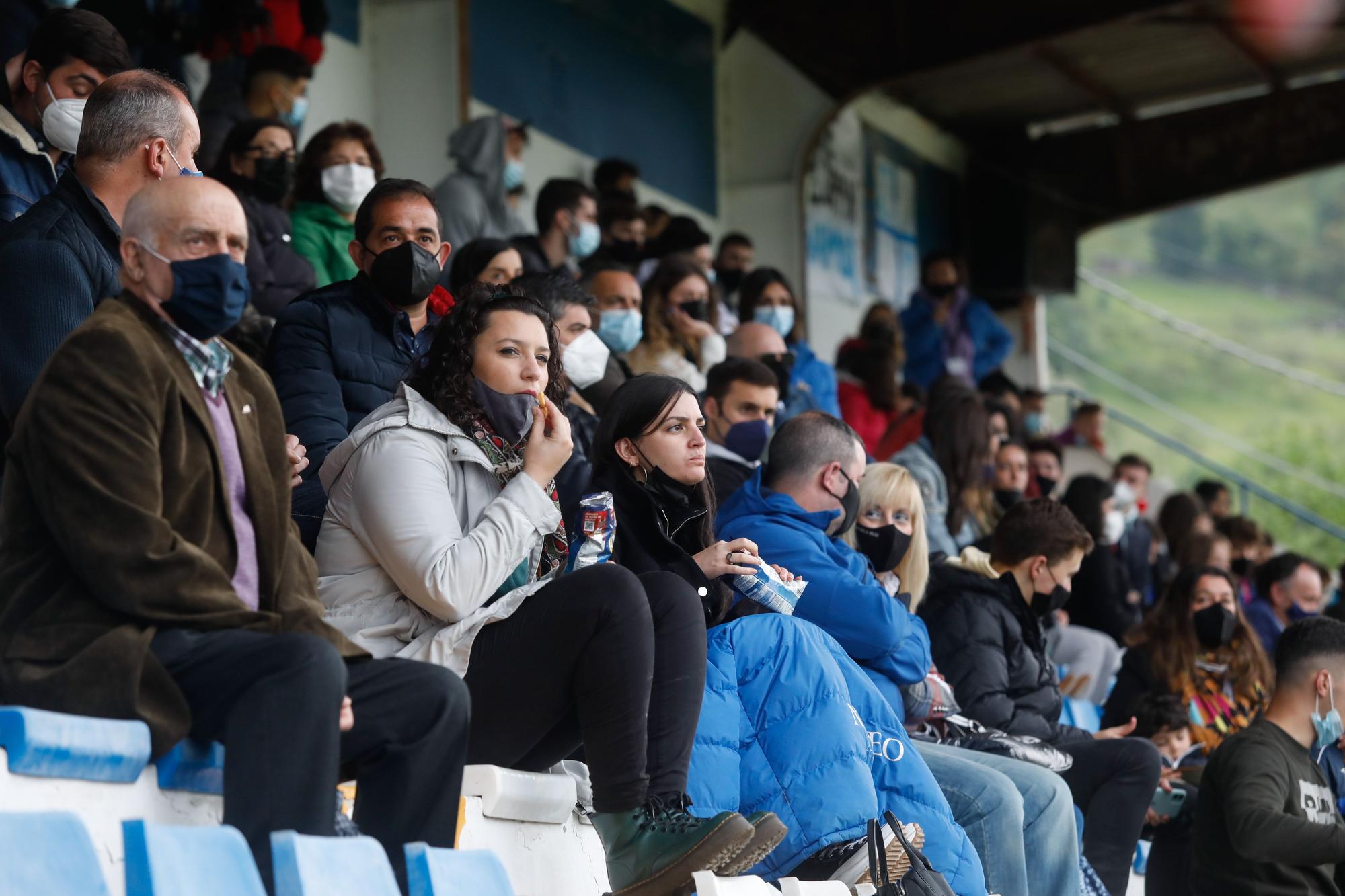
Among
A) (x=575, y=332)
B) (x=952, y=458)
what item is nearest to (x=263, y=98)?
(x=575, y=332)

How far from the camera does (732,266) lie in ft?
26.7

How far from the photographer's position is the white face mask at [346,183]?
4953 mm

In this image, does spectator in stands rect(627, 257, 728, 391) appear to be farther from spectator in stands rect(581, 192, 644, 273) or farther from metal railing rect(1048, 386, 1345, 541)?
metal railing rect(1048, 386, 1345, 541)

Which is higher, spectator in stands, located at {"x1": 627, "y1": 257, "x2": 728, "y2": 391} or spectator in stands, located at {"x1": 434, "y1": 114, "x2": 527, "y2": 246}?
spectator in stands, located at {"x1": 434, "y1": 114, "x2": 527, "y2": 246}

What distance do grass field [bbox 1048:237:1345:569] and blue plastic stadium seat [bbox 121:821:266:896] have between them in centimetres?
3733

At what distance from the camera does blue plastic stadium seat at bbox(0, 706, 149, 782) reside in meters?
2.04

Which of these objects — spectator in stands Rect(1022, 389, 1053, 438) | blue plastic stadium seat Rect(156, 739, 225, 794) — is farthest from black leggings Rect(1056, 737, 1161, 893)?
spectator in stands Rect(1022, 389, 1053, 438)

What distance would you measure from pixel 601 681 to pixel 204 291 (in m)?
0.92

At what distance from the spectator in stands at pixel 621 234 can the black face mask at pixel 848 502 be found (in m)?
2.68

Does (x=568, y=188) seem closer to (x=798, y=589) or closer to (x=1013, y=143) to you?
(x=798, y=589)

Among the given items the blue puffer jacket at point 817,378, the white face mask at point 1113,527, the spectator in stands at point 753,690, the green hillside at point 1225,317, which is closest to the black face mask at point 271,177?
the spectator in stands at point 753,690

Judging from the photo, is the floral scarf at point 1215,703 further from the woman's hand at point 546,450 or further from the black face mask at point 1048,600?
A: the woman's hand at point 546,450

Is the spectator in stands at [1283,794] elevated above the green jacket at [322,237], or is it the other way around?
the green jacket at [322,237]

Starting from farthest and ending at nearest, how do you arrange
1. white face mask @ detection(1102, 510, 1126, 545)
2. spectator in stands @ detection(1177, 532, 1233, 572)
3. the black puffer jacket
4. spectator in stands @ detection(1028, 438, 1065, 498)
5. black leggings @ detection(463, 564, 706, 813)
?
1. spectator in stands @ detection(1177, 532, 1233, 572)
2. spectator in stands @ detection(1028, 438, 1065, 498)
3. white face mask @ detection(1102, 510, 1126, 545)
4. the black puffer jacket
5. black leggings @ detection(463, 564, 706, 813)
